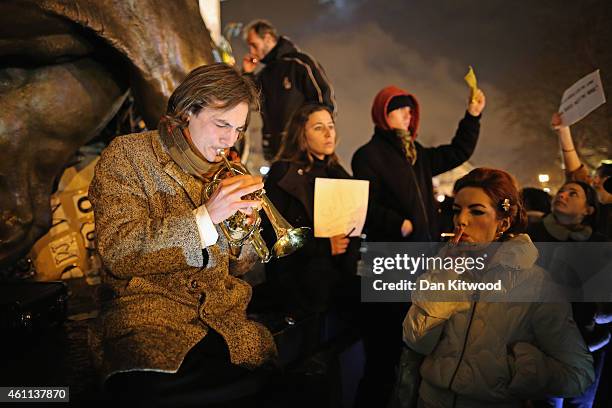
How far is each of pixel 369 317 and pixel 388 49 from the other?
7.00 metres

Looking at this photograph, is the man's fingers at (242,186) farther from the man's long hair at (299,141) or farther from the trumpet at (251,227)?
the man's long hair at (299,141)

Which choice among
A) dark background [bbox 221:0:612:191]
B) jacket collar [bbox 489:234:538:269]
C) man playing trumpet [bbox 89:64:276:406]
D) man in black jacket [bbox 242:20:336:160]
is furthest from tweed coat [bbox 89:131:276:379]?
dark background [bbox 221:0:612:191]

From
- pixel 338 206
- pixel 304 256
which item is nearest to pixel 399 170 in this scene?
pixel 338 206

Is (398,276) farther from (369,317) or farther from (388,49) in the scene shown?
(388,49)

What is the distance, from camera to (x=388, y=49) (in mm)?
9477

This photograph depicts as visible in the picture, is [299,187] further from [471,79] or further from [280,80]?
[280,80]

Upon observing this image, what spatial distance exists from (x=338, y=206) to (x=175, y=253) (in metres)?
1.69

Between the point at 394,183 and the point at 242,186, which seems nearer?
the point at 242,186

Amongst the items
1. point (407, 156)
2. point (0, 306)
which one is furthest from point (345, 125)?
point (0, 306)

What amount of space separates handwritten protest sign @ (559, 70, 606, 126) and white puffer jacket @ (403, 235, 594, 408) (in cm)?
201

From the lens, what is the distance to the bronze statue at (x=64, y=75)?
316cm

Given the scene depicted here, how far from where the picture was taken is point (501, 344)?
2.08 meters

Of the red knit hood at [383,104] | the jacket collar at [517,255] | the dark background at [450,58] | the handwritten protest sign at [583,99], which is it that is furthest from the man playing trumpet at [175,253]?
the dark background at [450,58]

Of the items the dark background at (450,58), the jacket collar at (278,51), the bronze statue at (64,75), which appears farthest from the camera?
the dark background at (450,58)
